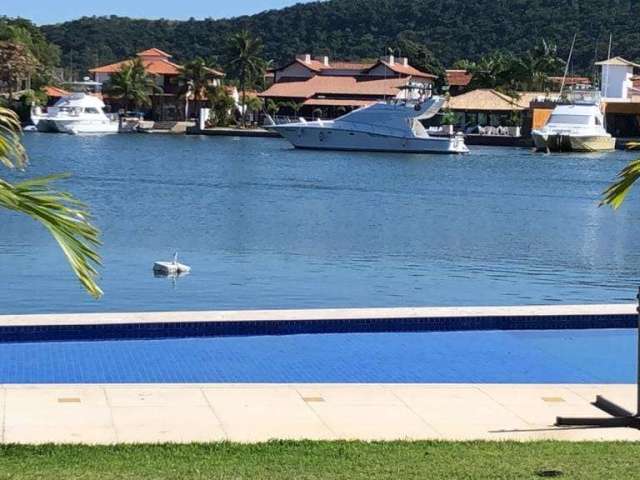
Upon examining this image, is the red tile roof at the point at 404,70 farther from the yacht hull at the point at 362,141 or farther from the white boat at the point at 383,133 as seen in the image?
the white boat at the point at 383,133

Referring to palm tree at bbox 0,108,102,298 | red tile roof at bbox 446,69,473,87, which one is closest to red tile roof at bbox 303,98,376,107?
red tile roof at bbox 446,69,473,87

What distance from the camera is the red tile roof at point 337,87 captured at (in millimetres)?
109562

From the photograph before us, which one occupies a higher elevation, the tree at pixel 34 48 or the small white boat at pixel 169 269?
the tree at pixel 34 48

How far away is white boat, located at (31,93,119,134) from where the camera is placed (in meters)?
101

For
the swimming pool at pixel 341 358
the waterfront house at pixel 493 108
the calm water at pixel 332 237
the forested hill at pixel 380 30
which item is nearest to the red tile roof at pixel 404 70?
the waterfront house at pixel 493 108

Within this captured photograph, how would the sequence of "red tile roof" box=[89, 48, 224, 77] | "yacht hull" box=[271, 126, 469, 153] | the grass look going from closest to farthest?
1. the grass
2. "yacht hull" box=[271, 126, 469, 153]
3. "red tile roof" box=[89, 48, 224, 77]

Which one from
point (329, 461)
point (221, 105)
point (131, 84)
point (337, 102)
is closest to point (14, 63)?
point (131, 84)

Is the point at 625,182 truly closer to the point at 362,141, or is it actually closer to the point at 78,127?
the point at 362,141

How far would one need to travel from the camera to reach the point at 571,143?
8325 cm

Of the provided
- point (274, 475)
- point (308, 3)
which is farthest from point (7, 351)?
point (308, 3)

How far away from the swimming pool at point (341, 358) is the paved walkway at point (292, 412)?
6.96 ft

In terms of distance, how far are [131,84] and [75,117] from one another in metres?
10.8

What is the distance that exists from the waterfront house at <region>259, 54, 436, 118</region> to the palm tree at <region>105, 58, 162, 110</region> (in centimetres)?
1033

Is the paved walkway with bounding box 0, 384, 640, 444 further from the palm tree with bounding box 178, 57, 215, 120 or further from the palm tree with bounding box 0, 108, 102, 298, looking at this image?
the palm tree with bounding box 178, 57, 215, 120
